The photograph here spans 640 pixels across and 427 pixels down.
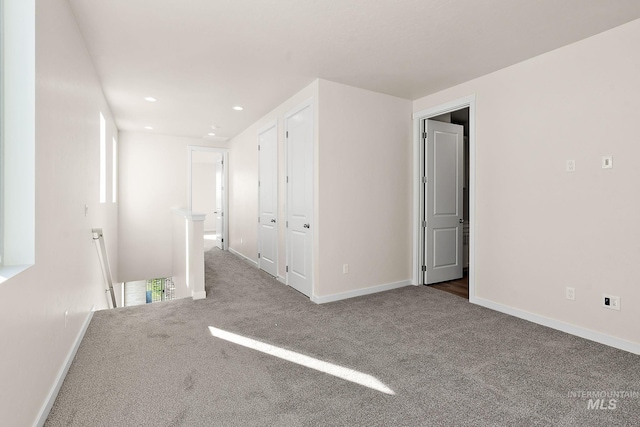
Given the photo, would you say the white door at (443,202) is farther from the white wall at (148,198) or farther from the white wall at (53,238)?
the white wall at (148,198)

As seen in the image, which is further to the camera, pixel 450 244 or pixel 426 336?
pixel 450 244

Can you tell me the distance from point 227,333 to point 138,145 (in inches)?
209

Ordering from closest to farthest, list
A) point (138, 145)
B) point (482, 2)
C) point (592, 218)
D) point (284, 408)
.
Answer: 1. point (284, 408)
2. point (482, 2)
3. point (592, 218)
4. point (138, 145)

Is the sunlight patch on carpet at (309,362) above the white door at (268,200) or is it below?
below

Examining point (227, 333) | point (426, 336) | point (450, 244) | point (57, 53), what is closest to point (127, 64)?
point (57, 53)

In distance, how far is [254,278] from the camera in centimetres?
489

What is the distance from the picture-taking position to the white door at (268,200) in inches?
193

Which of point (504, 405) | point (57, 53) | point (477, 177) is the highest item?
point (57, 53)

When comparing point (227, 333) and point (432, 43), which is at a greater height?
point (432, 43)

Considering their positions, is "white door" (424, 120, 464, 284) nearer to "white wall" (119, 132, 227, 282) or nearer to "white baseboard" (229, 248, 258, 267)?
"white baseboard" (229, 248, 258, 267)

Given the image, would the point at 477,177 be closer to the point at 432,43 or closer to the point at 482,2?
the point at 432,43

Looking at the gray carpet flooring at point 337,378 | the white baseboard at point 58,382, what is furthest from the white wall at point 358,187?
the white baseboard at point 58,382

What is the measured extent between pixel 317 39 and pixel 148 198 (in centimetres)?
537

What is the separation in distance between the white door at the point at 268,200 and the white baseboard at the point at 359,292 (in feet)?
4.31
